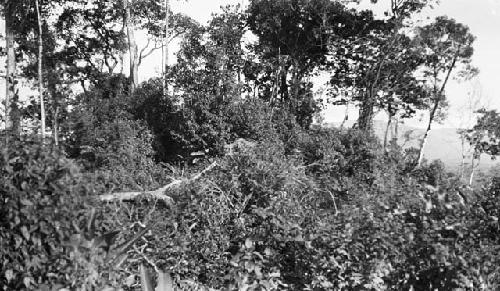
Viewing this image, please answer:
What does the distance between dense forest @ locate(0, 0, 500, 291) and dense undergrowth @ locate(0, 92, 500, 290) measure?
Result: 0.02 m

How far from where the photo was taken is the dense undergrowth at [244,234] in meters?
2.78

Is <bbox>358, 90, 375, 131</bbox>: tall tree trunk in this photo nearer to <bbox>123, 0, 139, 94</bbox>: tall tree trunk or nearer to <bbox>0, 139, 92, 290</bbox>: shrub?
<bbox>123, 0, 139, 94</bbox>: tall tree trunk

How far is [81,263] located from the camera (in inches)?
113

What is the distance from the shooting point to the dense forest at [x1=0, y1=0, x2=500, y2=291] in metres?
3.00

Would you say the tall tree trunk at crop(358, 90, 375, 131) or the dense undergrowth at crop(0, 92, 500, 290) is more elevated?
the tall tree trunk at crop(358, 90, 375, 131)

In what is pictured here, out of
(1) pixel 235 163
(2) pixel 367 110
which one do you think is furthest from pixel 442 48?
(1) pixel 235 163

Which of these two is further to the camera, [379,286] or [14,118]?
[14,118]

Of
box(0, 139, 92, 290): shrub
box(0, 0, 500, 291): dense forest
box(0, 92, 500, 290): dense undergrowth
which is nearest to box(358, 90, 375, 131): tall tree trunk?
box(0, 0, 500, 291): dense forest

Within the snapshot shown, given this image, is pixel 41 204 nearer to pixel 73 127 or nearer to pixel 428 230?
pixel 428 230

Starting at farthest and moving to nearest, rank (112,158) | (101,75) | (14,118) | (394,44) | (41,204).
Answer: (101,75) < (394,44) < (14,118) < (112,158) < (41,204)

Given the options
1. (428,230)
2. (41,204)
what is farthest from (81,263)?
(428,230)

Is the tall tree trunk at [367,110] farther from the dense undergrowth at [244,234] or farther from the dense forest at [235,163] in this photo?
the dense undergrowth at [244,234]

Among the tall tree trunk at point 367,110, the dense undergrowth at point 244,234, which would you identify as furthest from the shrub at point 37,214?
the tall tree trunk at point 367,110

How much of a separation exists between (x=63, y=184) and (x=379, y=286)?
2.47 metres
